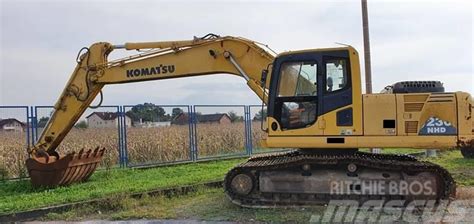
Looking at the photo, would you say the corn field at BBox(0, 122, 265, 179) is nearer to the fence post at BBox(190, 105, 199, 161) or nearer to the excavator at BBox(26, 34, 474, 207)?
the fence post at BBox(190, 105, 199, 161)

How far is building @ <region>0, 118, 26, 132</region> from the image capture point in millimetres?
14810

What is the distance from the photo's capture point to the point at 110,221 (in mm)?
8523

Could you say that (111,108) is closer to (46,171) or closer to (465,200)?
(46,171)

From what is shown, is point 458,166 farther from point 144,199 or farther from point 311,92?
point 144,199

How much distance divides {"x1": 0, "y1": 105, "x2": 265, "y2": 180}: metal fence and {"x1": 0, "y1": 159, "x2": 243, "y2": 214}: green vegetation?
3.85ft

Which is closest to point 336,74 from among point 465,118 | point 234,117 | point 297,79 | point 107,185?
point 297,79

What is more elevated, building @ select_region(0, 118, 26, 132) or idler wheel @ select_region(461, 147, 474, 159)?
building @ select_region(0, 118, 26, 132)

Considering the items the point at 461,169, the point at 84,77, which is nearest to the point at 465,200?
the point at 461,169

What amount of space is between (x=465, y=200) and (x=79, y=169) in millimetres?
8933

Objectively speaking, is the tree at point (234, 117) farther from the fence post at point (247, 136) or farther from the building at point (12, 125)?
the building at point (12, 125)

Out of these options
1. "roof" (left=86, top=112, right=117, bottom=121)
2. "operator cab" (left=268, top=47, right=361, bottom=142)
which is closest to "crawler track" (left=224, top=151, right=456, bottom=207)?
"operator cab" (left=268, top=47, right=361, bottom=142)

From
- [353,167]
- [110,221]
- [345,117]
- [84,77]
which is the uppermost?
[84,77]

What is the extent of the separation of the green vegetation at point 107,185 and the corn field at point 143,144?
109 cm

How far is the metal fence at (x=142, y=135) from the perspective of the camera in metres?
14.7
